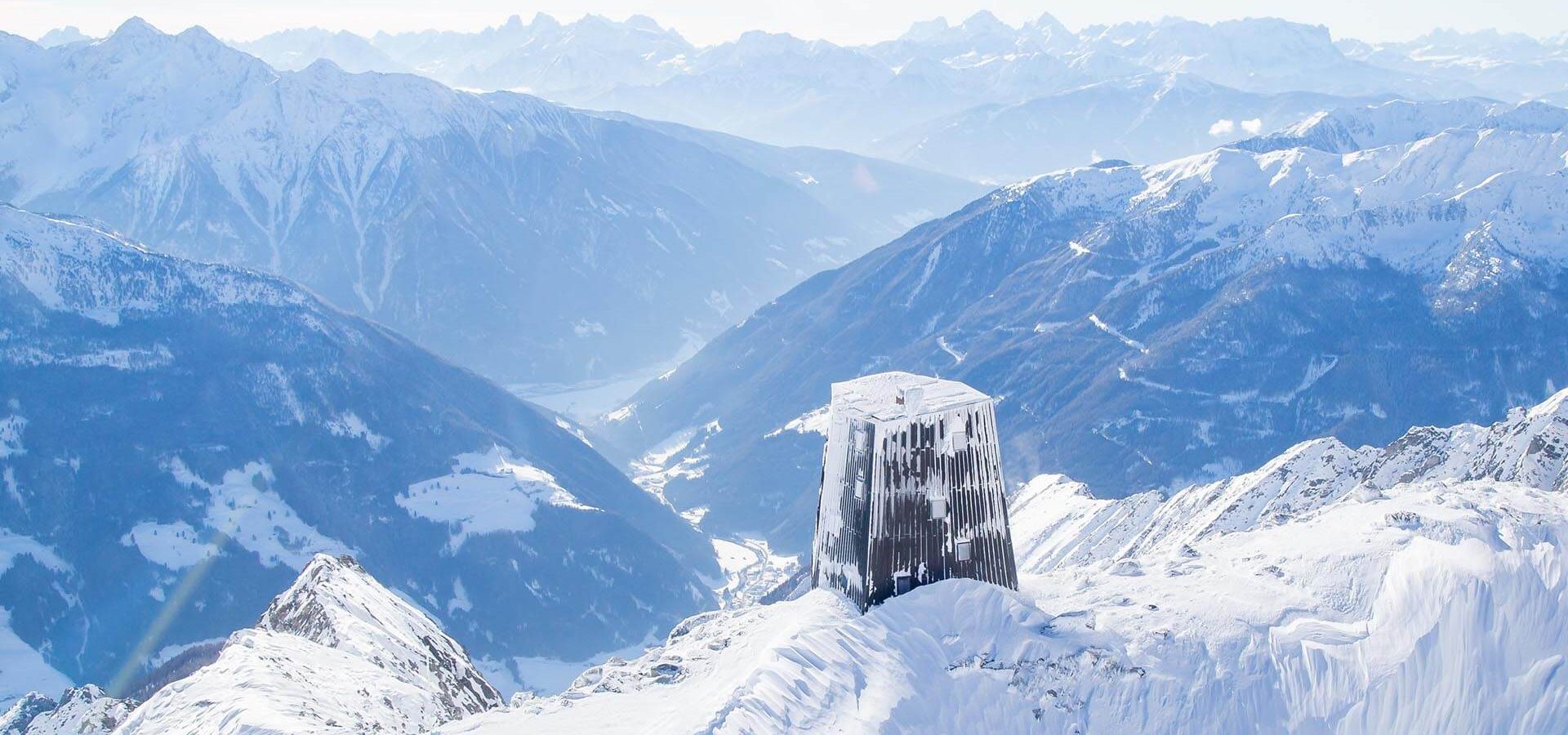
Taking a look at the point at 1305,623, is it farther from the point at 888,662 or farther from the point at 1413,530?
the point at 888,662

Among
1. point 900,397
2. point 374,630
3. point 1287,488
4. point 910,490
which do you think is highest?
point 900,397

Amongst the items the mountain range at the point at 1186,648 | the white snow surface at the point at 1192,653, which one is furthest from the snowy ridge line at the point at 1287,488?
the white snow surface at the point at 1192,653

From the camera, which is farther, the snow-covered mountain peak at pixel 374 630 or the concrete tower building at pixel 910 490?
the snow-covered mountain peak at pixel 374 630

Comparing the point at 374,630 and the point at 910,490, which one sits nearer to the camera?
the point at 910,490

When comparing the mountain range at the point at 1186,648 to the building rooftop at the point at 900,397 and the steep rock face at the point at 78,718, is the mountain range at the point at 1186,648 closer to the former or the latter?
the building rooftop at the point at 900,397

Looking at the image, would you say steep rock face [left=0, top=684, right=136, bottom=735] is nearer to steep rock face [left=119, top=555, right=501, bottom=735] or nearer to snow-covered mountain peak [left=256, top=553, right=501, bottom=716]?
snow-covered mountain peak [left=256, top=553, right=501, bottom=716]

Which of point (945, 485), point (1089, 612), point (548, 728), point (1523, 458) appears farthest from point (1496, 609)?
point (1523, 458)

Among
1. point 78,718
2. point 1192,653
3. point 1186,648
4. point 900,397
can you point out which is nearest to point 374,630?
point 78,718

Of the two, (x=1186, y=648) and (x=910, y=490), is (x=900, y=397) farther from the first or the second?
(x=1186, y=648)
